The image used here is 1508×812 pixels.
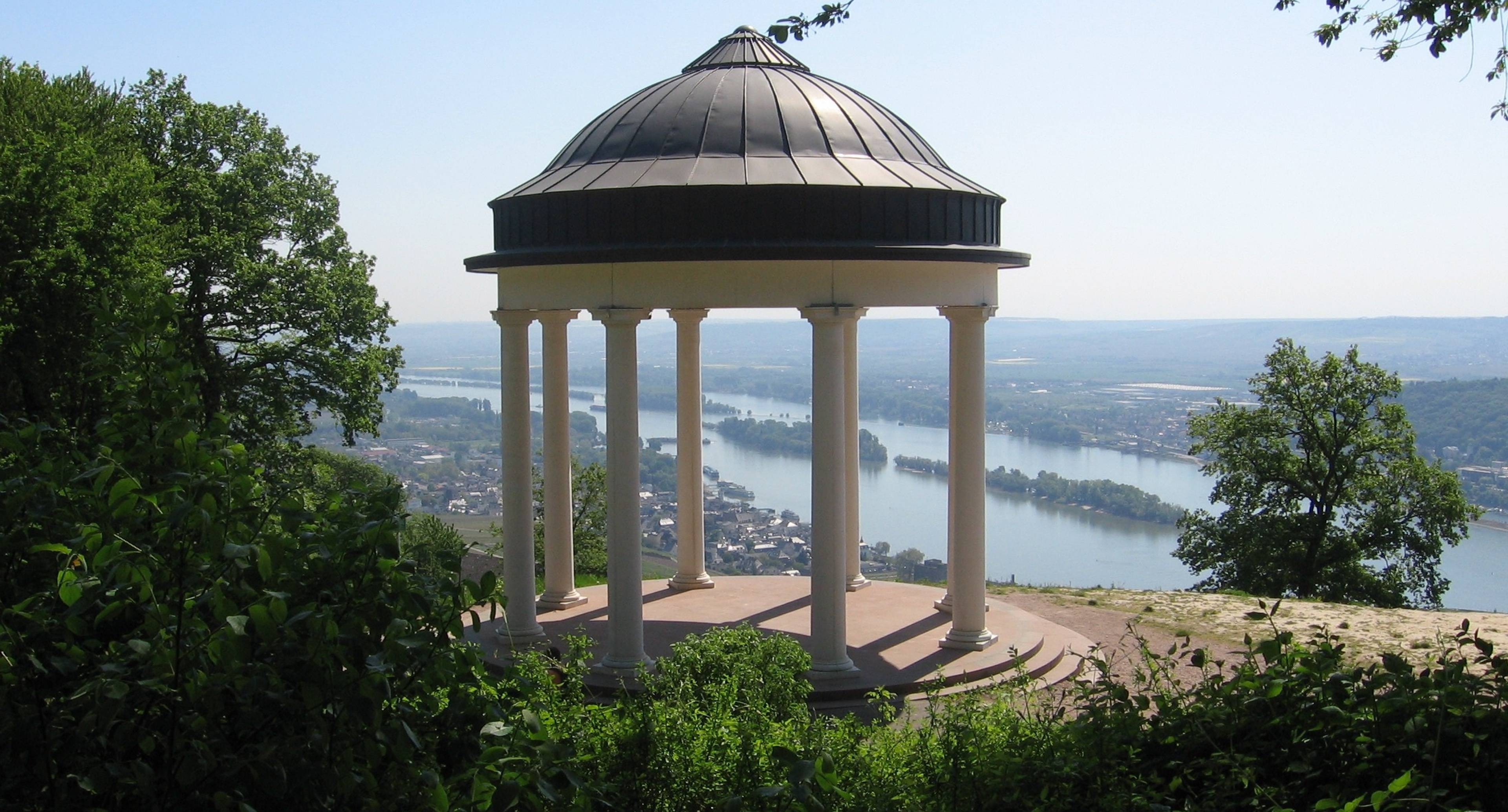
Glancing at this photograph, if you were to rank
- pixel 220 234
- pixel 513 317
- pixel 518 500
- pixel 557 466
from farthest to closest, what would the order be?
pixel 220 234, pixel 557 466, pixel 518 500, pixel 513 317

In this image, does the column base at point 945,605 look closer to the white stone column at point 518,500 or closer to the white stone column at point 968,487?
the white stone column at point 968,487

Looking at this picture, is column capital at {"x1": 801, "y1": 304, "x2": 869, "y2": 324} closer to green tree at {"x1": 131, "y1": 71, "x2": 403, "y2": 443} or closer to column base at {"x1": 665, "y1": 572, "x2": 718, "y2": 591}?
column base at {"x1": 665, "y1": 572, "x2": 718, "y2": 591}

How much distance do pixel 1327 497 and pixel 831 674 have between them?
27.8 m

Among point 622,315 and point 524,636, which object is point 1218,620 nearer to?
point 524,636

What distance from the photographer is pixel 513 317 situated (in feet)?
81.9

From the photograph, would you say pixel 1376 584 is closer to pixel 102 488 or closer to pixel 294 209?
pixel 294 209

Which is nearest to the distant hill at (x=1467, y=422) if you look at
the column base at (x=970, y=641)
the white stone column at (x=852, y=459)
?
the white stone column at (x=852, y=459)

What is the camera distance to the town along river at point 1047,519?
242 feet

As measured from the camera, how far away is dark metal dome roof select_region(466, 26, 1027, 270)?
21766mm

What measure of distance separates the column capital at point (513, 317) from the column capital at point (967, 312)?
7994mm

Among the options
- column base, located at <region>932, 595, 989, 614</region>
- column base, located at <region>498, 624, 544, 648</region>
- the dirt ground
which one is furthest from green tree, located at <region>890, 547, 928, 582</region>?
column base, located at <region>498, 624, 544, 648</region>

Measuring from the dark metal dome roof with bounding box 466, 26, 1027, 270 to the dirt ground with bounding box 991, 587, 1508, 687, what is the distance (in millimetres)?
10216

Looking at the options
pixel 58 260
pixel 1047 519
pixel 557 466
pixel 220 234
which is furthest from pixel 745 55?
pixel 1047 519

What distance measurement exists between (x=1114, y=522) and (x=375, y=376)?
2701 inches
